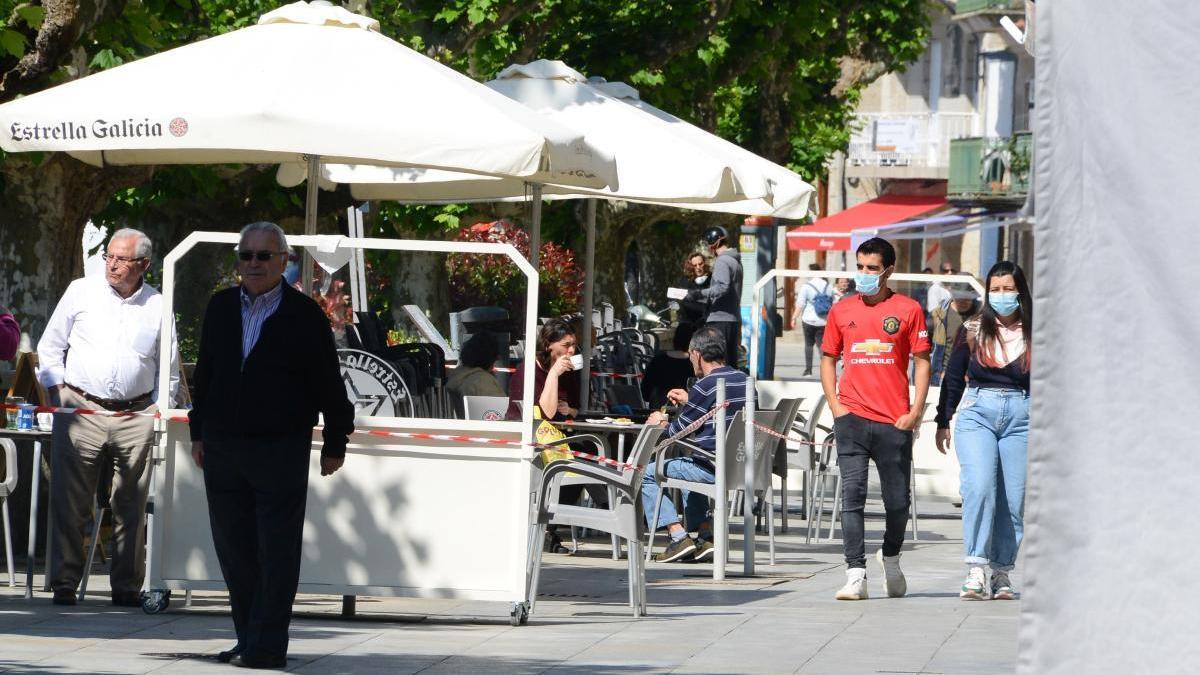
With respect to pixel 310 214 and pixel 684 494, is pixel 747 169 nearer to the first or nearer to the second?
pixel 684 494

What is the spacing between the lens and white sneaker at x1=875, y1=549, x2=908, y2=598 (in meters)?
10.3

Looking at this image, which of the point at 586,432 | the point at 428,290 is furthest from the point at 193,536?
the point at 428,290

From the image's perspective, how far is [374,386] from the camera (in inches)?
424

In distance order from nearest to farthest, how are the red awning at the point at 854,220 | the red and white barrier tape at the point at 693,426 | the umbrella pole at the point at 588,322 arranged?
the red and white barrier tape at the point at 693,426 < the umbrella pole at the point at 588,322 < the red awning at the point at 854,220

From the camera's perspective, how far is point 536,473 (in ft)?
29.8

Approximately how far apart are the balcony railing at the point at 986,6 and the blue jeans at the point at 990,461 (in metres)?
40.3

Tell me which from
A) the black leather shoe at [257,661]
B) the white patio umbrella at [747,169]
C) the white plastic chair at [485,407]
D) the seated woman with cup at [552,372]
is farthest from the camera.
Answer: the white patio umbrella at [747,169]

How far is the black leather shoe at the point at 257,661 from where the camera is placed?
726cm

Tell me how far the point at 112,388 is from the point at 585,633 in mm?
2461

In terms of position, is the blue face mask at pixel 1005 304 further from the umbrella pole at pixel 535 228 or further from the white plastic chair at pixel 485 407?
the umbrella pole at pixel 535 228

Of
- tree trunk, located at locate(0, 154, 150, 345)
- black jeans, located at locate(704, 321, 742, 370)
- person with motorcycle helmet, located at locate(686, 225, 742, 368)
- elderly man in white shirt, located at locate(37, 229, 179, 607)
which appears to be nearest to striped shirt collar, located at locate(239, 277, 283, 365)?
elderly man in white shirt, located at locate(37, 229, 179, 607)

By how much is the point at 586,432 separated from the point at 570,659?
4740mm

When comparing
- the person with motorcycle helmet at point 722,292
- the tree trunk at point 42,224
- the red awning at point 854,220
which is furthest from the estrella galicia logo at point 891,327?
the red awning at point 854,220

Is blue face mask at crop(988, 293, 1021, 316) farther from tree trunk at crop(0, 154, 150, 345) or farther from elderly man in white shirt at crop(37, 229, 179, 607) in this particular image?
tree trunk at crop(0, 154, 150, 345)
